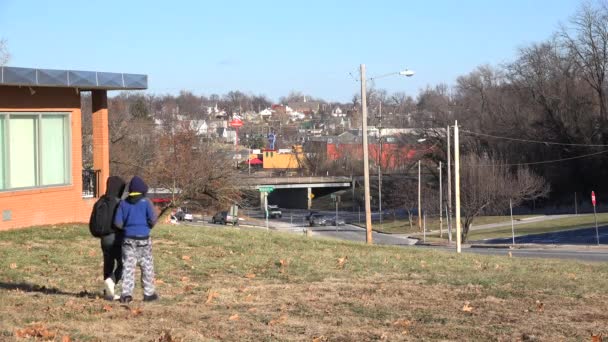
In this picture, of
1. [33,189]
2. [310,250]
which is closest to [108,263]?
[310,250]

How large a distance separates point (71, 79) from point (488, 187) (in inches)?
1856

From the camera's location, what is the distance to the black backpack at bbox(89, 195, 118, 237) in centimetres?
1022

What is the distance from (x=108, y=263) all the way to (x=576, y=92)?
81160 mm

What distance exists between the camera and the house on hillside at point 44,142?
19.4 metres

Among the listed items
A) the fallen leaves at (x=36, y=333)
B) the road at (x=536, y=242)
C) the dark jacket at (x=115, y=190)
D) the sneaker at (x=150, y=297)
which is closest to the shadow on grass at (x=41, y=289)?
the sneaker at (x=150, y=297)

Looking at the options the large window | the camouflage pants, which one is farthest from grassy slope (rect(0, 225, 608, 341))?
Result: the large window

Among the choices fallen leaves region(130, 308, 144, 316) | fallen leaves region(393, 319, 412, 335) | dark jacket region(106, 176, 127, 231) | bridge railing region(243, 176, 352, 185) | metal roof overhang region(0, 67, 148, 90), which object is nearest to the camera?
fallen leaves region(393, 319, 412, 335)

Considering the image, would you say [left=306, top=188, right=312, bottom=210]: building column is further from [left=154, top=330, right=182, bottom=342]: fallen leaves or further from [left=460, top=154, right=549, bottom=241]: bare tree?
[left=154, top=330, right=182, bottom=342]: fallen leaves

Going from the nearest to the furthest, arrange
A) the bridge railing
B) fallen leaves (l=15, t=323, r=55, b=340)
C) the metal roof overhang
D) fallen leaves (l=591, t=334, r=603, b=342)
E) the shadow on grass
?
fallen leaves (l=15, t=323, r=55, b=340), fallen leaves (l=591, t=334, r=603, b=342), the shadow on grass, the metal roof overhang, the bridge railing

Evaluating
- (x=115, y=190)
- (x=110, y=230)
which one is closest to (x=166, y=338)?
(x=110, y=230)

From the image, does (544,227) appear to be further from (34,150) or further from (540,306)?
(540,306)

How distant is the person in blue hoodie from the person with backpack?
0.15 m

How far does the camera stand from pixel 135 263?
1003 centimetres

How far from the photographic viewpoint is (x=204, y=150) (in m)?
52.8
